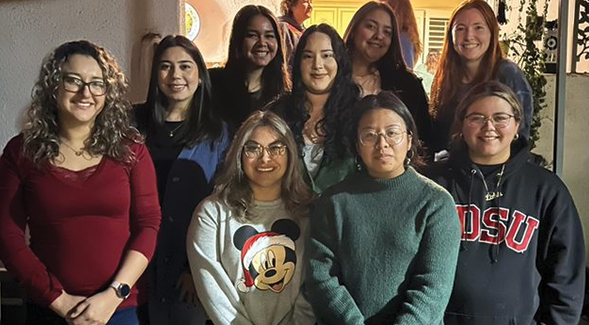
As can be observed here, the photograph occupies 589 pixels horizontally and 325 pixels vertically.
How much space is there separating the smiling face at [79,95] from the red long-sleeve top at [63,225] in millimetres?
147

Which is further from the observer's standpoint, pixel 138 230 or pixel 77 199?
pixel 138 230

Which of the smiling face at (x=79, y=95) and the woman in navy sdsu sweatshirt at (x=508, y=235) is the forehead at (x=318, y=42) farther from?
the smiling face at (x=79, y=95)

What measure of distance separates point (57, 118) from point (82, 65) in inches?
7.3

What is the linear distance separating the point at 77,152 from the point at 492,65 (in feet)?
4.64

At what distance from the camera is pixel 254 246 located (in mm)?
1912

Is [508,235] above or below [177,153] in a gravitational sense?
below

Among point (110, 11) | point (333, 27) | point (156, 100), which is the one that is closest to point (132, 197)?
point (156, 100)

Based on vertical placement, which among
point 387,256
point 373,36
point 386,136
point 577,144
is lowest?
point 387,256

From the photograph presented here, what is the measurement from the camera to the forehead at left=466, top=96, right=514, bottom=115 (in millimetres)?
1972

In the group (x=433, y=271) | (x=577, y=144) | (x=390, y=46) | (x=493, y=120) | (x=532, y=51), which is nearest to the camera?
(x=433, y=271)

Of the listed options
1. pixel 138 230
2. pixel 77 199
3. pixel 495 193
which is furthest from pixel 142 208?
pixel 495 193

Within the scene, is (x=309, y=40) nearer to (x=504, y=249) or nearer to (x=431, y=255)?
(x=431, y=255)

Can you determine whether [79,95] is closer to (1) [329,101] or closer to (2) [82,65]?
(2) [82,65]

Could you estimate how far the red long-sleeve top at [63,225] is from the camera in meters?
1.76
